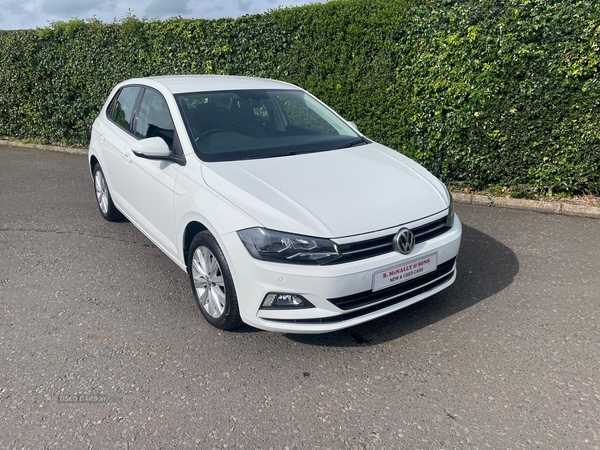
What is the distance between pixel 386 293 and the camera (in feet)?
10.3

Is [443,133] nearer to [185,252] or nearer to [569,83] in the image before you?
[569,83]

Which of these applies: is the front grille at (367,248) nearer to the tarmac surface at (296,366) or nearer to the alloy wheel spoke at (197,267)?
the tarmac surface at (296,366)

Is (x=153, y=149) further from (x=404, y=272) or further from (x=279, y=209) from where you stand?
(x=404, y=272)

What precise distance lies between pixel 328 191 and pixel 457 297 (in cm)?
144

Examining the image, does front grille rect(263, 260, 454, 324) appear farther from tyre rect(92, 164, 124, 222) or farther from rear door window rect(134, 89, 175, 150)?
tyre rect(92, 164, 124, 222)

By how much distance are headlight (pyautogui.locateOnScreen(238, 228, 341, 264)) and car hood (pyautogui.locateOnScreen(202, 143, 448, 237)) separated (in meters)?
0.05

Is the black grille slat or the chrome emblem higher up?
the chrome emblem

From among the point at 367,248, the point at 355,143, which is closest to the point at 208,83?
the point at 355,143

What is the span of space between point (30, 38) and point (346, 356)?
10.6 m

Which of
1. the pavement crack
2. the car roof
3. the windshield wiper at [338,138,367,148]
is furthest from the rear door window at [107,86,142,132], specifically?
the windshield wiper at [338,138,367,148]

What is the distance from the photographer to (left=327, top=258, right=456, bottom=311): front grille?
3.00 meters

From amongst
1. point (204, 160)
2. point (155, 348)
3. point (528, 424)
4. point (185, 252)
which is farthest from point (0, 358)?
point (528, 424)

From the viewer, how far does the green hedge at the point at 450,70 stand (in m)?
5.66

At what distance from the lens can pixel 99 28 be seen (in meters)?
9.87
